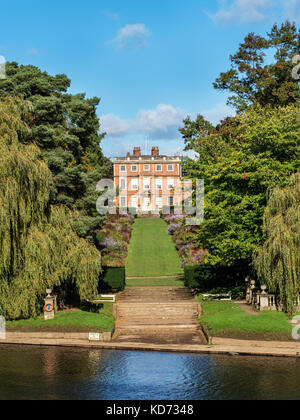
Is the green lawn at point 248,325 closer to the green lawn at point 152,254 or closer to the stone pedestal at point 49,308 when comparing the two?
the stone pedestal at point 49,308

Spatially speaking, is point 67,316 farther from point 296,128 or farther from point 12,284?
point 296,128

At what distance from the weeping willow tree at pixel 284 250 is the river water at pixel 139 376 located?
15.8ft

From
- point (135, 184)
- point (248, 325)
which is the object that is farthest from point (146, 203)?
point (248, 325)

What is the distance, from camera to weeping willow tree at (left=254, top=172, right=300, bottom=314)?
76.0 feet

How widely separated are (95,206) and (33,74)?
848 cm

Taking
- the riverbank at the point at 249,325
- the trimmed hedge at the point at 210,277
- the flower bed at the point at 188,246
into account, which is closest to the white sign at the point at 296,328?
the riverbank at the point at 249,325

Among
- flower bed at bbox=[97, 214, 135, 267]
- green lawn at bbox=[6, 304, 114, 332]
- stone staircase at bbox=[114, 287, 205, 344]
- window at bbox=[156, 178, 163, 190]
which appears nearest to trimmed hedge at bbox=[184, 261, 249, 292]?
stone staircase at bbox=[114, 287, 205, 344]

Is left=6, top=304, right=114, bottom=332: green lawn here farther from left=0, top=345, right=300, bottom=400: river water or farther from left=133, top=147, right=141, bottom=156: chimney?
left=133, top=147, right=141, bottom=156: chimney

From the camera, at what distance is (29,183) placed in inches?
915

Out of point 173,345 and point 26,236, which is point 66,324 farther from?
point 173,345

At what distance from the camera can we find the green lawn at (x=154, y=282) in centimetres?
3441

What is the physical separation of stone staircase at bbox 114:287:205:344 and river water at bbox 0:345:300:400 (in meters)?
2.87

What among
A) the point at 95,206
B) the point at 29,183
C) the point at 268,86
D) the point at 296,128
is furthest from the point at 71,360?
the point at 268,86
